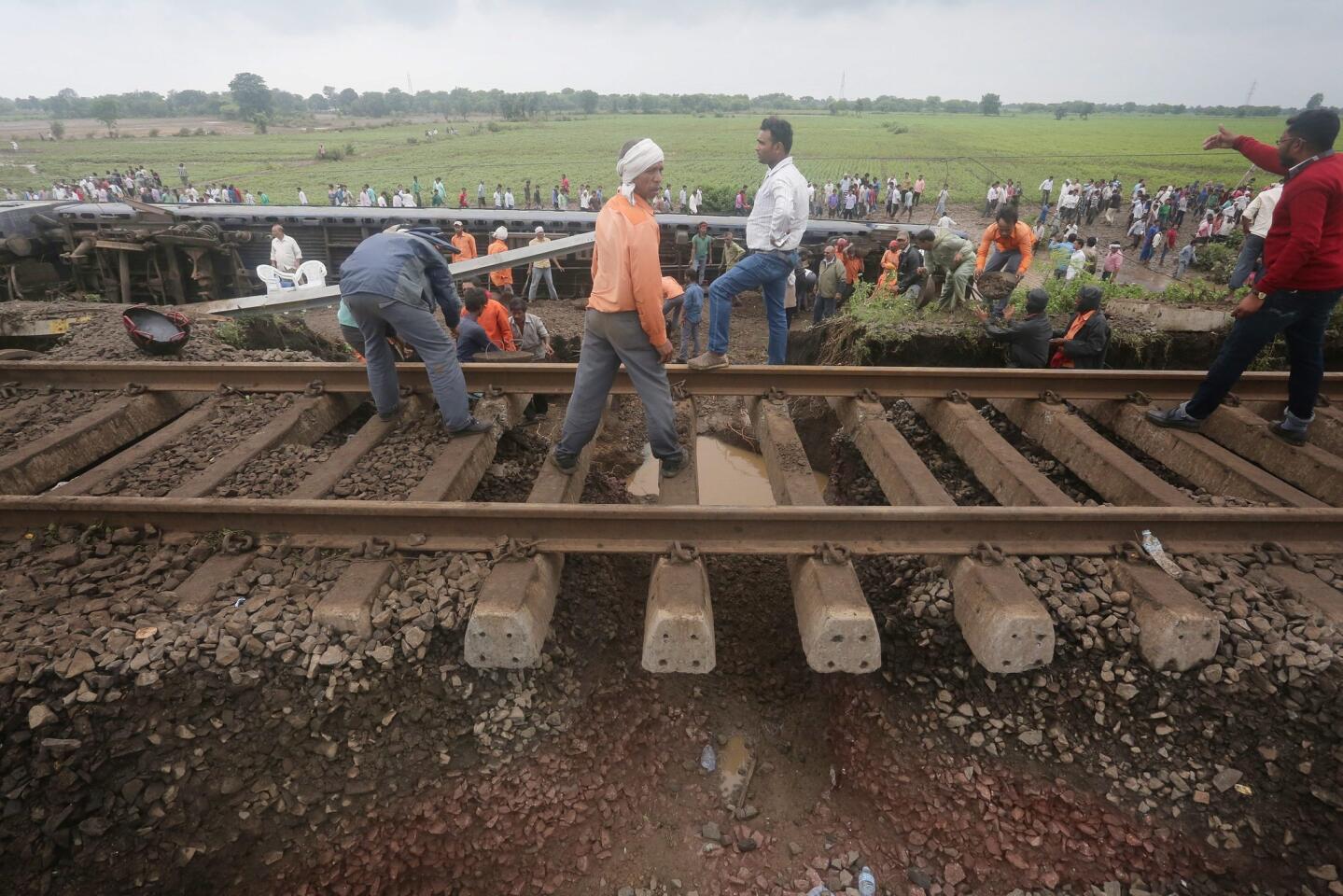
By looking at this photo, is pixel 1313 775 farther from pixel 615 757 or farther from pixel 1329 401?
pixel 1329 401

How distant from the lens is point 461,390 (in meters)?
4.04

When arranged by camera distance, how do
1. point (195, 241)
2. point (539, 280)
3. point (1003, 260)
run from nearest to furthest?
point (1003, 260), point (195, 241), point (539, 280)

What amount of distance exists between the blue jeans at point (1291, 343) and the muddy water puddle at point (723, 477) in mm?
3649

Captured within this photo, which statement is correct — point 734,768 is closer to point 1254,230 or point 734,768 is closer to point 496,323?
point 496,323

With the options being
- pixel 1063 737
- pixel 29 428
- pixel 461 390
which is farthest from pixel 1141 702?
pixel 29 428

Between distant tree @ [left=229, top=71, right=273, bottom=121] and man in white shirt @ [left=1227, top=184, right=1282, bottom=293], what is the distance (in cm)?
12951

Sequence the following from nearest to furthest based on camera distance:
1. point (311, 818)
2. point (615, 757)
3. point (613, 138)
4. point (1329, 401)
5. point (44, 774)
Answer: point (44, 774) < point (311, 818) < point (615, 757) < point (1329, 401) < point (613, 138)

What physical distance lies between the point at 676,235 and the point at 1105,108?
210251 mm

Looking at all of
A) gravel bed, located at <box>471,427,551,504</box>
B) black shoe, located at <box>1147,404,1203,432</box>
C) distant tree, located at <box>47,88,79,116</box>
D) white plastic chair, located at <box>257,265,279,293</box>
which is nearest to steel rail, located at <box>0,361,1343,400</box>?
black shoe, located at <box>1147,404,1203,432</box>

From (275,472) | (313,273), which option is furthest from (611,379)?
(313,273)

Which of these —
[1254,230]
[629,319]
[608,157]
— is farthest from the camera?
[608,157]

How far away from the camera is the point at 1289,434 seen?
4.00 metres

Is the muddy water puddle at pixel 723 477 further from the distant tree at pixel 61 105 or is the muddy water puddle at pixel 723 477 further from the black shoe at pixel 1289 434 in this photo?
the distant tree at pixel 61 105

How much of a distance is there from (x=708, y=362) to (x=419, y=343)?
1.87 metres
